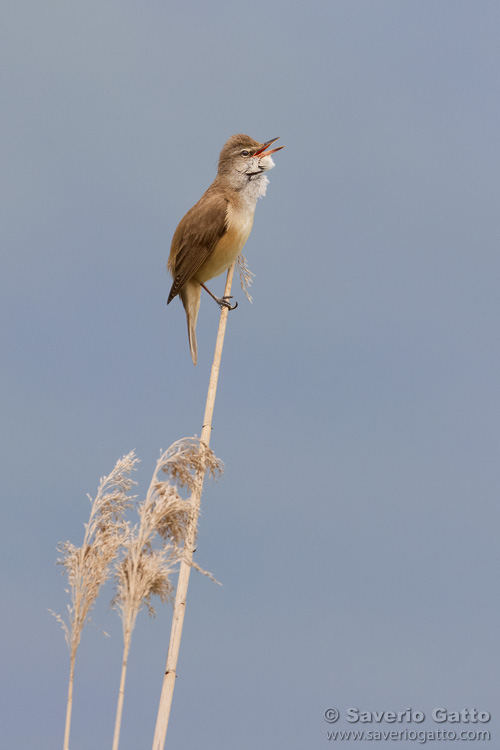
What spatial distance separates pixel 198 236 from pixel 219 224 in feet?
0.63

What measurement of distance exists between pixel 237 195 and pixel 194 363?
58.1 inches

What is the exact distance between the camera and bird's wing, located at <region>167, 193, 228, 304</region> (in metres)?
5.73

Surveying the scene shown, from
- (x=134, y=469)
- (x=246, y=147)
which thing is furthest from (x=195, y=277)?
(x=134, y=469)

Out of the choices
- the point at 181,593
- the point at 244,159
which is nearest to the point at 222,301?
the point at 244,159

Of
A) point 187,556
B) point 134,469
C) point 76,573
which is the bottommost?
point 76,573

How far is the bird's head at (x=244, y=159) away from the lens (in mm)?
6035

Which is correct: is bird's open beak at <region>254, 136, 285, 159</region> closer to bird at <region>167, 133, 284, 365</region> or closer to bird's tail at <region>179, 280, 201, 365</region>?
bird at <region>167, 133, 284, 365</region>

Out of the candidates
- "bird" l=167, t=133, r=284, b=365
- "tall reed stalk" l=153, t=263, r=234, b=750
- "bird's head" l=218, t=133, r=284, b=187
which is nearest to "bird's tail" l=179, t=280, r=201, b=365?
"bird" l=167, t=133, r=284, b=365

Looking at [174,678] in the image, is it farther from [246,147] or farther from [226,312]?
[246,147]

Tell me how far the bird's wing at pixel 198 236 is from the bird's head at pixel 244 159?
1.09 ft

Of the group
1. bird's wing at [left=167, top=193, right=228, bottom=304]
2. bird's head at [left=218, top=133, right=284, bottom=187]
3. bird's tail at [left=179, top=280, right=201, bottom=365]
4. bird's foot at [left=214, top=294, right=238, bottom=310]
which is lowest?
bird's foot at [left=214, top=294, right=238, bottom=310]

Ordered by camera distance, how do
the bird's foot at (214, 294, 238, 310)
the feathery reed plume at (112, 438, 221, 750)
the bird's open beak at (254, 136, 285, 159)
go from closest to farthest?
the feathery reed plume at (112, 438, 221, 750)
the bird's foot at (214, 294, 238, 310)
the bird's open beak at (254, 136, 285, 159)

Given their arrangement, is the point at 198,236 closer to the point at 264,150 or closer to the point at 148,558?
the point at 264,150

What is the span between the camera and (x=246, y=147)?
6.22 m
